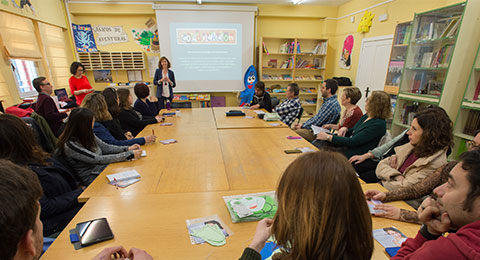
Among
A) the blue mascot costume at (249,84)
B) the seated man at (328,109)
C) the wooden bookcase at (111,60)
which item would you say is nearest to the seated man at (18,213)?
the seated man at (328,109)

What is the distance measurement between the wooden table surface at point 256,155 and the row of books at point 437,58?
241 cm

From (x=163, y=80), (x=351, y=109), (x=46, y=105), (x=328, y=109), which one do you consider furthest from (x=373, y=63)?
(x=46, y=105)

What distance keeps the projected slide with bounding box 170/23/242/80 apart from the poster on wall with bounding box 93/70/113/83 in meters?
1.72

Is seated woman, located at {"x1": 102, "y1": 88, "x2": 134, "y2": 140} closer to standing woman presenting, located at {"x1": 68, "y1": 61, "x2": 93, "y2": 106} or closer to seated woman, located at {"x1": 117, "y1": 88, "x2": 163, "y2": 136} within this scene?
seated woman, located at {"x1": 117, "y1": 88, "x2": 163, "y2": 136}

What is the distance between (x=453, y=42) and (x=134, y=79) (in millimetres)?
6500

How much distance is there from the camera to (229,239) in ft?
3.47

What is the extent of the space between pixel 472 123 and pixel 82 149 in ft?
14.8

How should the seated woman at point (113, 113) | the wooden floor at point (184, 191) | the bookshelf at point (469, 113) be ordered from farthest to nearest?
the bookshelf at point (469, 113) < the seated woman at point (113, 113) < the wooden floor at point (184, 191)

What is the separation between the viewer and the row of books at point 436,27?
299 cm

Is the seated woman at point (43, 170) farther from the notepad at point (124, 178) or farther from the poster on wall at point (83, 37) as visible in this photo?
the poster on wall at point (83, 37)

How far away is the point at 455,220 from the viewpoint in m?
0.83

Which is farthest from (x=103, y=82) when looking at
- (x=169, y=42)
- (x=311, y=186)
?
(x=311, y=186)

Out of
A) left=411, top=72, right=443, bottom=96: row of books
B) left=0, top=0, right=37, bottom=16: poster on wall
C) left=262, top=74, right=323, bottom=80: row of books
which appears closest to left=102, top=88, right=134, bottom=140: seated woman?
left=0, top=0, right=37, bottom=16: poster on wall

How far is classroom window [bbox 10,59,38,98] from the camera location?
3.88 m
